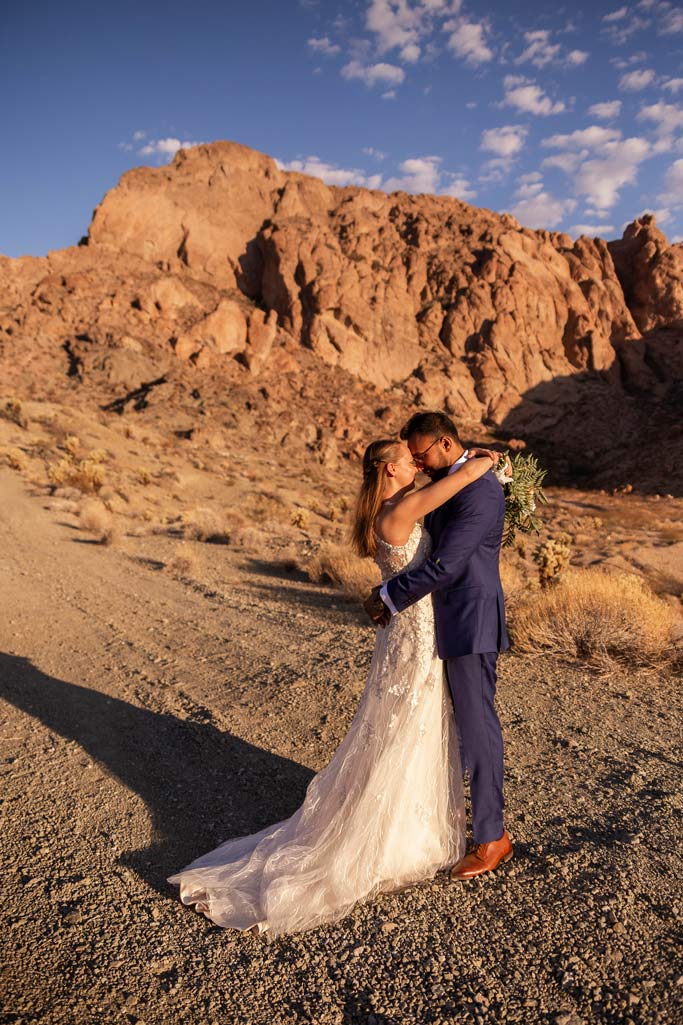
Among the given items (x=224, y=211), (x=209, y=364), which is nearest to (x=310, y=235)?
(x=224, y=211)

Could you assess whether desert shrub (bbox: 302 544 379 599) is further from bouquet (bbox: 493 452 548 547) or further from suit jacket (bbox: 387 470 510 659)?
suit jacket (bbox: 387 470 510 659)

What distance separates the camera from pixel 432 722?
316 cm

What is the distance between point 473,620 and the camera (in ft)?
10.1

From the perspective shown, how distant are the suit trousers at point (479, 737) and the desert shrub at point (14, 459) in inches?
723

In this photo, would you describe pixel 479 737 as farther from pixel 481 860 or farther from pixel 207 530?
pixel 207 530

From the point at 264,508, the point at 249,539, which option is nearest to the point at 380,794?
the point at 249,539

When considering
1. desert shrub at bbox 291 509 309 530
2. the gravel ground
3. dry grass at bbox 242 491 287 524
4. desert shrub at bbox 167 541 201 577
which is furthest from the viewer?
dry grass at bbox 242 491 287 524

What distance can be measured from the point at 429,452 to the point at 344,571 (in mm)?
6634

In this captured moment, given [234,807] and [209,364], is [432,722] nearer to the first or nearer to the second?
[234,807]

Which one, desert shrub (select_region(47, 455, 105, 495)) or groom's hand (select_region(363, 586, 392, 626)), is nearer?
groom's hand (select_region(363, 586, 392, 626))

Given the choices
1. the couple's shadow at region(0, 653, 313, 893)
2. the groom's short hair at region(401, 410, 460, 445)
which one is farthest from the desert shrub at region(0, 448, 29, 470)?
the groom's short hair at region(401, 410, 460, 445)

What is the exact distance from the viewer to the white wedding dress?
9.64 ft

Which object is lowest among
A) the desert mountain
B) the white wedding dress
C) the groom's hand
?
the white wedding dress

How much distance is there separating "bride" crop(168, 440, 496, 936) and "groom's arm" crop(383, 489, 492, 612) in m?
0.12
